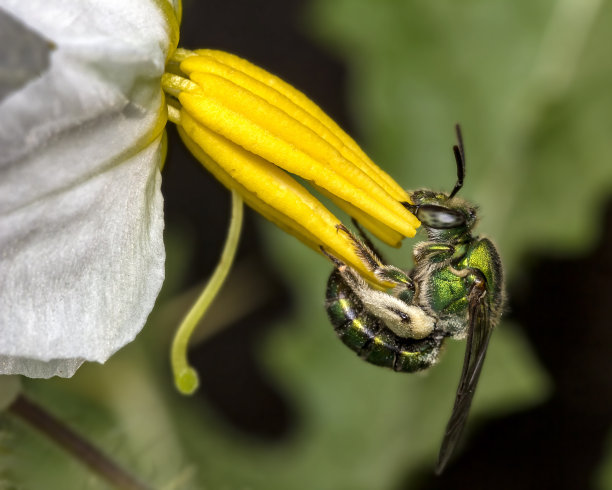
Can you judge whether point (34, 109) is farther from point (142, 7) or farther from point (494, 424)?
point (494, 424)

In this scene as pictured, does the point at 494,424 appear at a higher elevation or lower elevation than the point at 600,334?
lower

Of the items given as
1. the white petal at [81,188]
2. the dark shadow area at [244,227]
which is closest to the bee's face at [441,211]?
the white petal at [81,188]

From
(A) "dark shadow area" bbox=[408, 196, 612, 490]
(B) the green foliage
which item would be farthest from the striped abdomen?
(A) "dark shadow area" bbox=[408, 196, 612, 490]

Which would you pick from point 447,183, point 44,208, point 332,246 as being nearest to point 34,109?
point 44,208

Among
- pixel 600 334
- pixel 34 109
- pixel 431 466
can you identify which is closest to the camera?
pixel 34 109

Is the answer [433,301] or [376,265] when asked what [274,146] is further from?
[433,301]

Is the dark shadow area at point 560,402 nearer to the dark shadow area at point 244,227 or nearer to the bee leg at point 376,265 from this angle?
the dark shadow area at point 244,227
